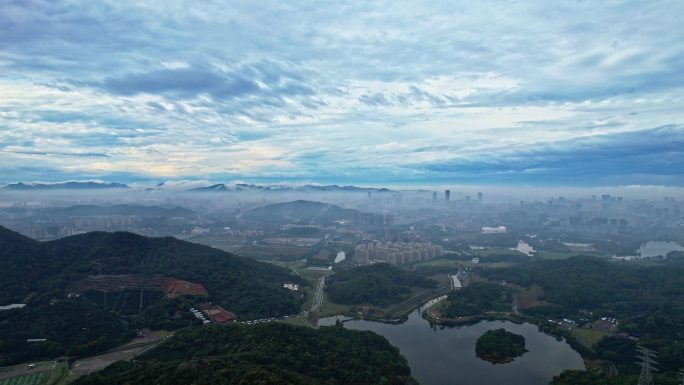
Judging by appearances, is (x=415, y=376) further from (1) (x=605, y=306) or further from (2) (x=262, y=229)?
(2) (x=262, y=229)

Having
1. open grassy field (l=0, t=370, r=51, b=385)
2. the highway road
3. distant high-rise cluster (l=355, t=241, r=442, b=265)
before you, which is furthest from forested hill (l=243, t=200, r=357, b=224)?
open grassy field (l=0, t=370, r=51, b=385)

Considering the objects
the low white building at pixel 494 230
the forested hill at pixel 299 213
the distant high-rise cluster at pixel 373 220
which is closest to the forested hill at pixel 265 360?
the low white building at pixel 494 230

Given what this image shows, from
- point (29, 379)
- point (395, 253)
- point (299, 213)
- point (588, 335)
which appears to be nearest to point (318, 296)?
point (395, 253)

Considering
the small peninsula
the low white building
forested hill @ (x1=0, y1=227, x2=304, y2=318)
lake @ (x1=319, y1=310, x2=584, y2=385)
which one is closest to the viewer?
lake @ (x1=319, y1=310, x2=584, y2=385)

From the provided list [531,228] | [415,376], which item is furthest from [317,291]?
[531,228]

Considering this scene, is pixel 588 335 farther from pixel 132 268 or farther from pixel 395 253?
pixel 132 268

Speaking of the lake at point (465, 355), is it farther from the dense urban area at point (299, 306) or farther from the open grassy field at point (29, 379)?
the open grassy field at point (29, 379)

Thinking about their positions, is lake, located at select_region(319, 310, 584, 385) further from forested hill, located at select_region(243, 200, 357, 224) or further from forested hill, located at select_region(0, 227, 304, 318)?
forested hill, located at select_region(243, 200, 357, 224)
